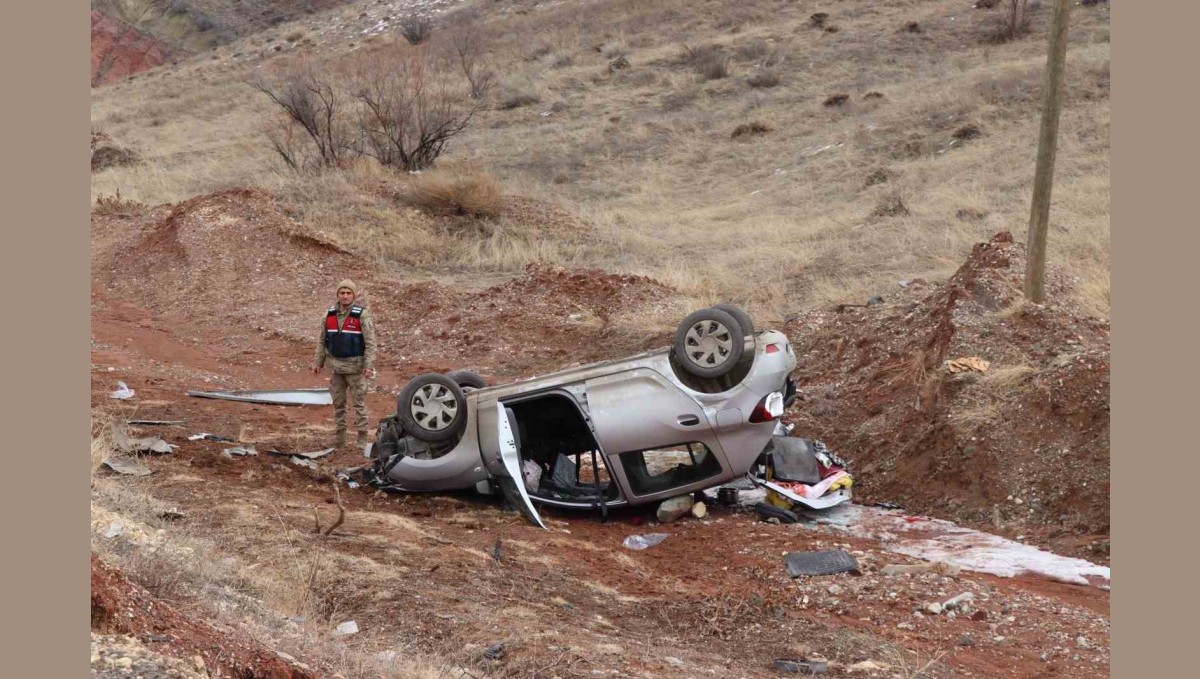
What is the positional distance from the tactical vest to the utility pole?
6.59 metres

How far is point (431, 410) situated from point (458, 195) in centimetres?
1393

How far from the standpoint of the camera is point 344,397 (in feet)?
36.2

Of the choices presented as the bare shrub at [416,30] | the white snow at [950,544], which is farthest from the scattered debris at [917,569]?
the bare shrub at [416,30]

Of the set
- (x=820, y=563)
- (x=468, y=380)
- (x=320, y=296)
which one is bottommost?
(x=820, y=563)

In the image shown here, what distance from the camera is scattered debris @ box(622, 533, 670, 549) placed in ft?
28.1

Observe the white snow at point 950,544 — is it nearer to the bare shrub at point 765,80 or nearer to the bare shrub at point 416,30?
the bare shrub at point 765,80

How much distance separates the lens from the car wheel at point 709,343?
28.3 feet

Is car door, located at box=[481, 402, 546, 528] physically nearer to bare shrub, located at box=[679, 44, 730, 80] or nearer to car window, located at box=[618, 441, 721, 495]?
car window, located at box=[618, 441, 721, 495]

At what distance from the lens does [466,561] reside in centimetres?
754

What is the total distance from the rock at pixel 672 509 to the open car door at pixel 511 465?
95 cm

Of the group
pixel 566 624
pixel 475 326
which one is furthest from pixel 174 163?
pixel 566 624

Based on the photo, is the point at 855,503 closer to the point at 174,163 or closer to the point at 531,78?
the point at 174,163

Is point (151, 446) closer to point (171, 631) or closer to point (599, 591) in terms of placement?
point (599, 591)

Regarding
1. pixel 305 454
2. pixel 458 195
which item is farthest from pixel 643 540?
pixel 458 195
